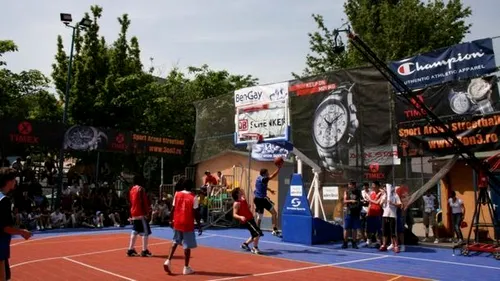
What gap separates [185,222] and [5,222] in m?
3.75

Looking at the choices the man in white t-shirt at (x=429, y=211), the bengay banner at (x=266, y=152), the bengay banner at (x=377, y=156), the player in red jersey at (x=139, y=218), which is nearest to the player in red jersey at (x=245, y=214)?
the player in red jersey at (x=139, y=218)

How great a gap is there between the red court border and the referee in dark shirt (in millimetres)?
2677

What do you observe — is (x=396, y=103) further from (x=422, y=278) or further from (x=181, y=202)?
(x=181, y=202)

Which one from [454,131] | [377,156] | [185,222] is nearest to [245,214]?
[185,222]

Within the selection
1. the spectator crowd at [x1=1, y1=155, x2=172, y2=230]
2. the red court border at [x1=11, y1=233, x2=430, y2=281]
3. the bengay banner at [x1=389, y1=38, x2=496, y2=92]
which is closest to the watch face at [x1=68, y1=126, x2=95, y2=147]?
the spectator crowd at [x1=1, y1=155, x2=172, y2=230]

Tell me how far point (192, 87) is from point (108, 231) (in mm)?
14481

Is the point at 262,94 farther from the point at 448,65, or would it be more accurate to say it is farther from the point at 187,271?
the point at 187,271

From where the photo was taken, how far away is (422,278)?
8898 millimetres

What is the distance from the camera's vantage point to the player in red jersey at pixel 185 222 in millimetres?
9008

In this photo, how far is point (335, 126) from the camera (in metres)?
16.5

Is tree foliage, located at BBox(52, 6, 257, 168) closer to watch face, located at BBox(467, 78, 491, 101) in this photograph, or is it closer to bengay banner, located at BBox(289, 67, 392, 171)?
bengay banner, located at BBox(289, 67, 392, 171)

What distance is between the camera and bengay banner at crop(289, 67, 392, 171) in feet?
50.6

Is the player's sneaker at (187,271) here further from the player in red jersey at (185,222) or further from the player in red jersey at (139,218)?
the player in red jersey at (139,218)

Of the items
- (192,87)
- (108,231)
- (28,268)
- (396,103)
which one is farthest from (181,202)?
(192,87)
